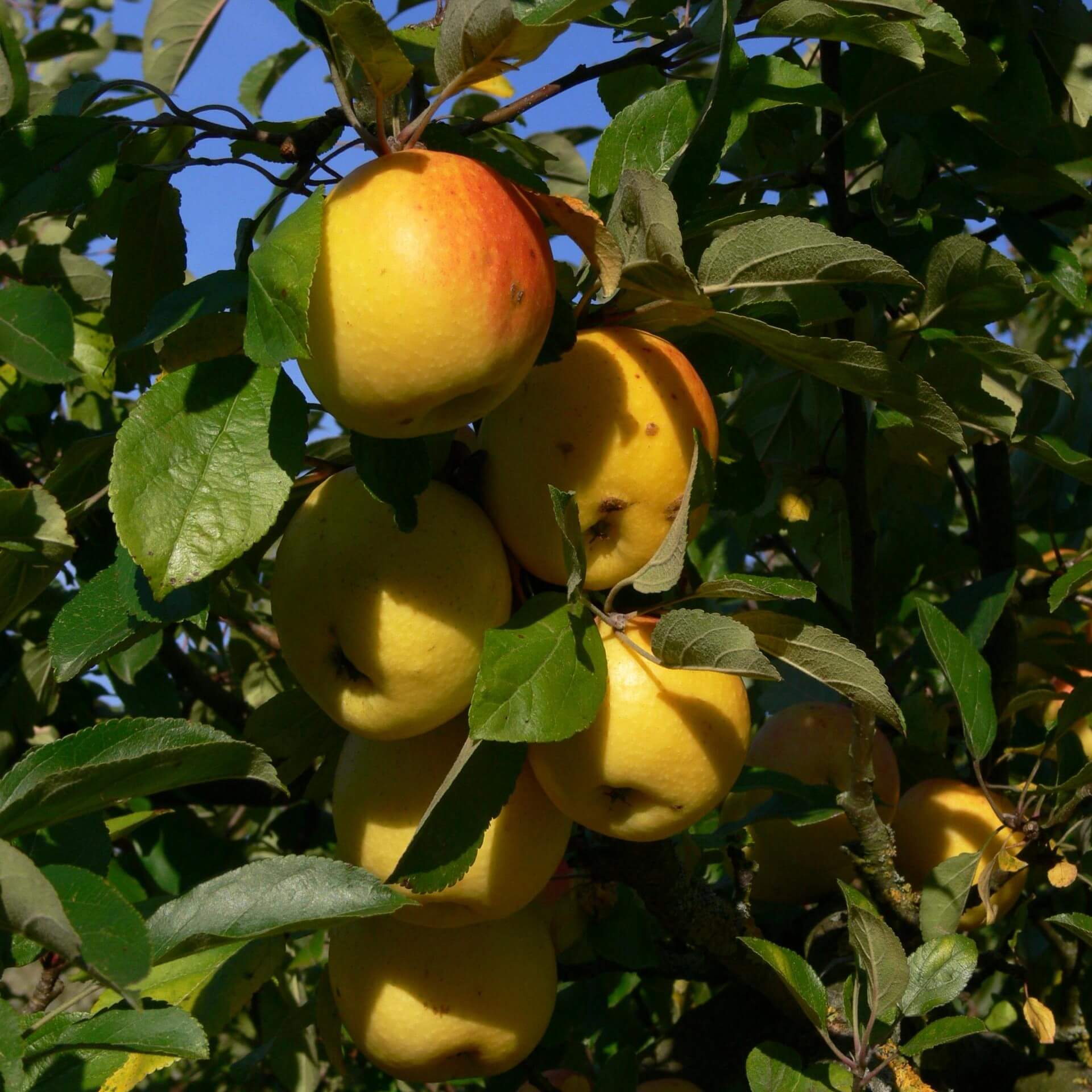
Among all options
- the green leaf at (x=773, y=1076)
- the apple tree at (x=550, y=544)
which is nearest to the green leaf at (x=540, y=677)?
the apple tree at (x=550, y=544)

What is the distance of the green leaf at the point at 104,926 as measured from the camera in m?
0.62

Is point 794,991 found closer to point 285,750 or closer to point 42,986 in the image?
point 285,750

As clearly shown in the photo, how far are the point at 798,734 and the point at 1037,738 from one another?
1.36 ft

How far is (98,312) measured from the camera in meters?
2.16

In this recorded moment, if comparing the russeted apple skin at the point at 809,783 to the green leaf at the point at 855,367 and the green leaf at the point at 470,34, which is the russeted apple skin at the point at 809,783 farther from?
the green leaf at the point at 470,34

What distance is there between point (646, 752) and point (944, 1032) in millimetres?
425

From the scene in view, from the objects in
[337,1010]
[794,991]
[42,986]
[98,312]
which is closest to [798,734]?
[794,991]

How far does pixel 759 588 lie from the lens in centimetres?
92

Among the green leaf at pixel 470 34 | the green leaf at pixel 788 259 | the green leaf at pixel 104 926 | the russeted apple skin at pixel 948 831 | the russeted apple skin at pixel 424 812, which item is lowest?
the russeted apple skin at pixel 948 831

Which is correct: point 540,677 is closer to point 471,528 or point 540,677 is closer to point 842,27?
point 471,528

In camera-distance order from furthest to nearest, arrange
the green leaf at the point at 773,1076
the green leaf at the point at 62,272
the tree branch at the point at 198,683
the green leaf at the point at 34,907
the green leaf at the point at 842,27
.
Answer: the green leaf at the point at 62,272 → the tree branch at the point at 198,683 → the green leaf at the point at 773,1076 → the green leaf at the point at 842,27 → the green leaf at the point at 34,907

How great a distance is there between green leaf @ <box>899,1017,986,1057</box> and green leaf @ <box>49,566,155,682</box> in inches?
31.3

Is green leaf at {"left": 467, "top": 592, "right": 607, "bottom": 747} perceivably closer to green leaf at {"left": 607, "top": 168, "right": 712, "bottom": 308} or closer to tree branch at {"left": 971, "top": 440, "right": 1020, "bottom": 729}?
green leaf at {"left": 607, "top": 168, "right": 712, "bottom": 308}

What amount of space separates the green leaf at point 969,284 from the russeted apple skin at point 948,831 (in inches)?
24.7
